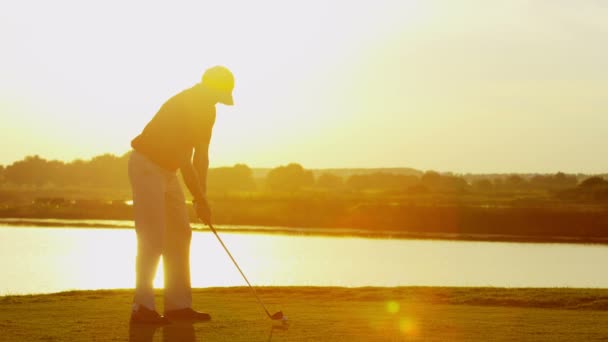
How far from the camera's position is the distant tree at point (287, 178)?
100438 millimetres

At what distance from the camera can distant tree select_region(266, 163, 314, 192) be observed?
3954 inches

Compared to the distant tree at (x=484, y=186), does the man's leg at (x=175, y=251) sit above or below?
below

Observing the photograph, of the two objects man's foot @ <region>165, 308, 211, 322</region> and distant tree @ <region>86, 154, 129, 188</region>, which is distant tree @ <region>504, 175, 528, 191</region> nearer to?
distant tree @ <region>86, 154, 129, 188</region>

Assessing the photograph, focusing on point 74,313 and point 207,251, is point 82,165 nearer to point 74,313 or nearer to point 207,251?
point 207,251

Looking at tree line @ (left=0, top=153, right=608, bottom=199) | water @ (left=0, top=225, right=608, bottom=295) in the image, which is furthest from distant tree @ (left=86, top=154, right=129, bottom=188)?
water @ (left=0, top=225, right=608, bottom=295)

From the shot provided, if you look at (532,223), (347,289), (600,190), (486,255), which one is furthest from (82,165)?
(347,289)

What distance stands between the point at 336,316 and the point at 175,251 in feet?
5.55

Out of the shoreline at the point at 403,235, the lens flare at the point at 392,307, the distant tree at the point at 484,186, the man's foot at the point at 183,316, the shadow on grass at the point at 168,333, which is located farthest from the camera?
the distant tree at the point at 484,186

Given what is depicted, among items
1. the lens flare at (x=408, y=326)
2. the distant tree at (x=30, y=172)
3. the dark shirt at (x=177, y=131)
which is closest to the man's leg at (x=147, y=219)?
the dark shirt at (x=177, y=131)

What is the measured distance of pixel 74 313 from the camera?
9203 millimetres

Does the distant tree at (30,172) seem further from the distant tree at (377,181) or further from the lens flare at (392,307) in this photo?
the lens flare at (392,307)

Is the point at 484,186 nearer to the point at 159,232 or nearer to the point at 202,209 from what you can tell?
the point at 202,209

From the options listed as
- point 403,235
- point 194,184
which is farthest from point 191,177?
point 403,235

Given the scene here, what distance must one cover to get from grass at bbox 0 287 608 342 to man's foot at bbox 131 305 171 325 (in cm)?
14
